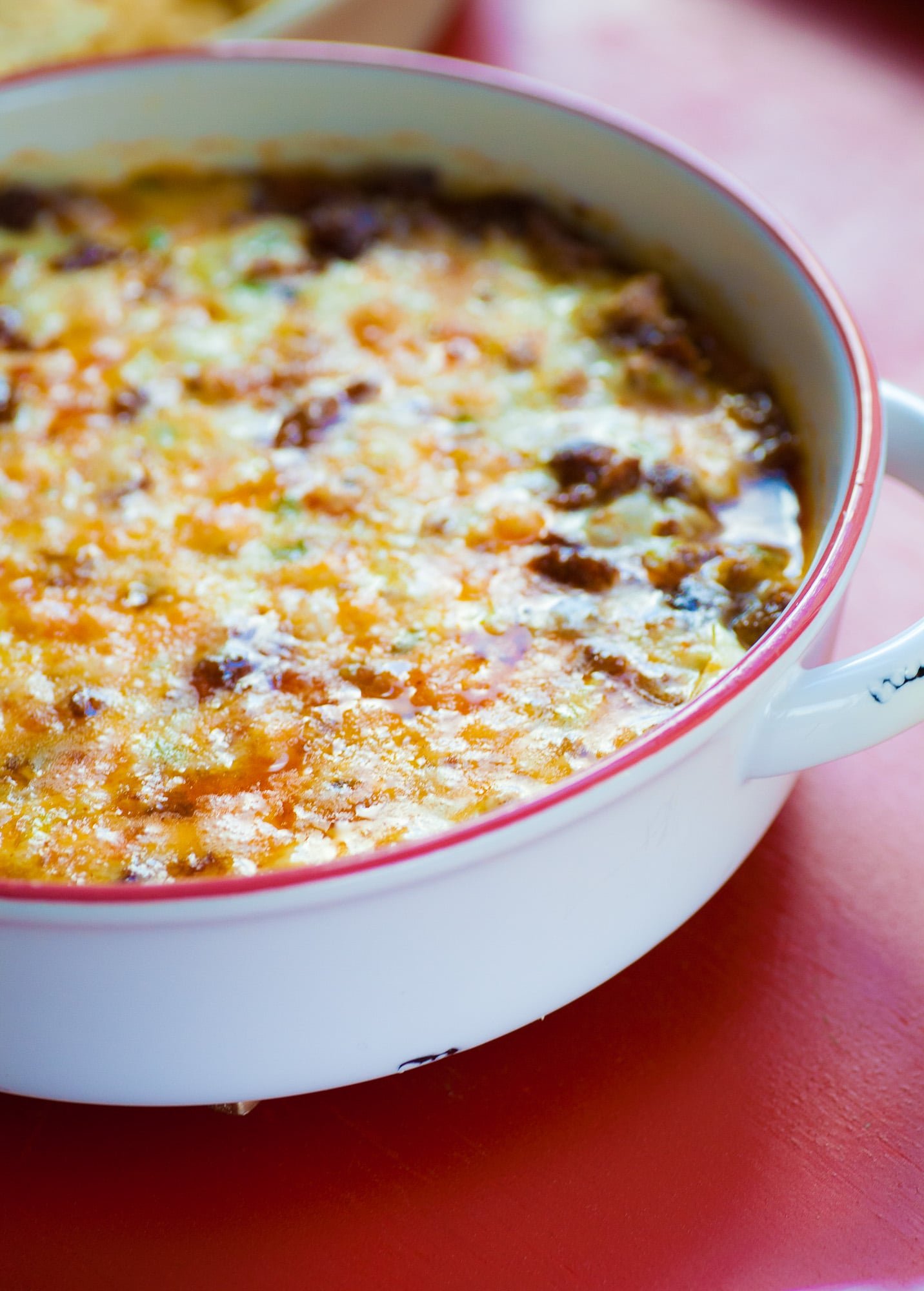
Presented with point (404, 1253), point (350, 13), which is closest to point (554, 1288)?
point (404, 1253)

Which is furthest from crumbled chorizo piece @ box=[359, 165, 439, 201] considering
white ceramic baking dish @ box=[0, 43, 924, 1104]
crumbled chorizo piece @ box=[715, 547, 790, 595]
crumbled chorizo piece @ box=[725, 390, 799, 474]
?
crumbled chorizo piece @ box=[715, 547, 790, 595]

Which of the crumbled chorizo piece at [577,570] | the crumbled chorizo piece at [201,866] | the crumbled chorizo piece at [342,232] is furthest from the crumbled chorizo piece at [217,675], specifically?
the crumbled chorizo piece at [342,232]

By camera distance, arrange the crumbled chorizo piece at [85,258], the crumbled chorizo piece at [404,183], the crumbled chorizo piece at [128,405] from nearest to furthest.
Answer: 1. the crumbled chorizo piece at [128,405]
2. the crumbled chorizo piece at [85,258]
3. the crumbled chorizo piece at [404,183]

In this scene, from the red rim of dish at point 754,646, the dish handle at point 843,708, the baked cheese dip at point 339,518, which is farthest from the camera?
the baked cheese dip at point 339,518

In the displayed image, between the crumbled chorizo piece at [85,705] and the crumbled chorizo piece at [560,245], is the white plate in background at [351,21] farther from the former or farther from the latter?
the crumbled chorizo piece at [85,705]

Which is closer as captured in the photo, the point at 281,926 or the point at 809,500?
the point at 281,926

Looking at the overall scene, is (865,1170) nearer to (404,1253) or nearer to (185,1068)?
(404,1253)
